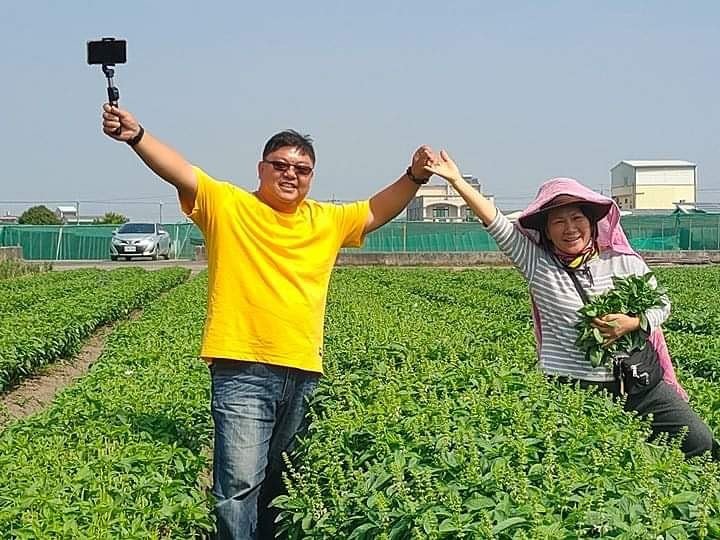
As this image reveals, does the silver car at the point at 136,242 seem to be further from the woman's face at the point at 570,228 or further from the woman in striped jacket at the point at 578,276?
the woman's face at the point at 570,228

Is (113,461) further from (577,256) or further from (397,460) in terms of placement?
(577,256)

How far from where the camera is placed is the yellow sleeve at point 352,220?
5.36 m

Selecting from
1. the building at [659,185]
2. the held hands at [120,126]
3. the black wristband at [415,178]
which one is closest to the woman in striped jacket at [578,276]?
the black wristband at [415,178]

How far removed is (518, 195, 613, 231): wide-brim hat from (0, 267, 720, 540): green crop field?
0.81 meters

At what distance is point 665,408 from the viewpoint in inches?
→ 207

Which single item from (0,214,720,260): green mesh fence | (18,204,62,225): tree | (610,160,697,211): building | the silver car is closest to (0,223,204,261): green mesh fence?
(0,214,720,260): green mesh fence

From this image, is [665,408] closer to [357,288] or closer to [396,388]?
[396,388]

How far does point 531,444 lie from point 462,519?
950 millimetres

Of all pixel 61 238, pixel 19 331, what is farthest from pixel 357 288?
pixel 61 238

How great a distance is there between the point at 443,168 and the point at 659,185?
7136 centimetres

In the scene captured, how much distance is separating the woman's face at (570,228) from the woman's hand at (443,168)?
521 mm

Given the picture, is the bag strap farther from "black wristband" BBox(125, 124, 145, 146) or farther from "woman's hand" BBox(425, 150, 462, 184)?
"black wristband" BBox(125, 124, 145, 146)

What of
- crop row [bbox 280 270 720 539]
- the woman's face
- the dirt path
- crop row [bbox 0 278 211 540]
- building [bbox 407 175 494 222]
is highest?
building [bbox 407 175 494 222]

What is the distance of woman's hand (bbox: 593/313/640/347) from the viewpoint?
5.01m
